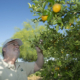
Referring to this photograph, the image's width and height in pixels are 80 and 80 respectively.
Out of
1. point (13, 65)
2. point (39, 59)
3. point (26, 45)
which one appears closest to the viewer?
point (13, 65)

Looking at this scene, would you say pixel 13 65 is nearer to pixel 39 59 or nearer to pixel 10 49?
pixel 10 49

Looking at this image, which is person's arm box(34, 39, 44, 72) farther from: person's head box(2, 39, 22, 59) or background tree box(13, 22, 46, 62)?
background tree box(13, 22, 46, 62)

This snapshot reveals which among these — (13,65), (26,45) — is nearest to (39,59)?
(13,65)

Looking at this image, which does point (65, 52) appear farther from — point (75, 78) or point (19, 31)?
point (19, 31)

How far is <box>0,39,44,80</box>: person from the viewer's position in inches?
76.9

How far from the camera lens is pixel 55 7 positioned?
4.90 feet

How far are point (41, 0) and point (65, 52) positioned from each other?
152 centimetres

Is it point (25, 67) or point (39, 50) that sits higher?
point (39, 50)

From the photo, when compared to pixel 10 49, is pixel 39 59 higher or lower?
lower

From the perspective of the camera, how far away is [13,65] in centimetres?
208

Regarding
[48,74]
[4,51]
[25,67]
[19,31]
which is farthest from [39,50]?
[19,31]

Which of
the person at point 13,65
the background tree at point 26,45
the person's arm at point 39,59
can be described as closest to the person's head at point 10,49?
the person at point 13,65

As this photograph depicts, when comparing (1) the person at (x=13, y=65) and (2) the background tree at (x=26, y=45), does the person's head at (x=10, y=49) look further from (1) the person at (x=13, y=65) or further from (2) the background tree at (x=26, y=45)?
(2) the background tree at (x=26, y=45)

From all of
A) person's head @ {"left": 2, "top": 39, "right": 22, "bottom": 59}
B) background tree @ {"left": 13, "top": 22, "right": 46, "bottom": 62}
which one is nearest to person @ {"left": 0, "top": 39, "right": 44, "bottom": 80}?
person's head @ {"left": 2, "top": 39, "right": 22, "bottom": 59}
